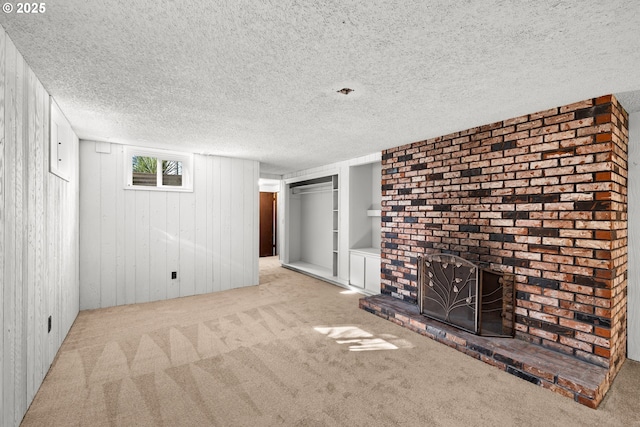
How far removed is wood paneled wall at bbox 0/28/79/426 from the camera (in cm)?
161

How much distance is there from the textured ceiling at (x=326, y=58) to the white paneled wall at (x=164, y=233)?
1.40 metres

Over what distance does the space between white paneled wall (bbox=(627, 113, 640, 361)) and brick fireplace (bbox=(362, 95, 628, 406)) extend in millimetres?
88

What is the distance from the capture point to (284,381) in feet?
7.45

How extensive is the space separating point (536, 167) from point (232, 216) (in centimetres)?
430

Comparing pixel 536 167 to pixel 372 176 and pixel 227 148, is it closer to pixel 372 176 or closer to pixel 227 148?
pixel 372 176

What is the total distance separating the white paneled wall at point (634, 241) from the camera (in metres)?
2.61

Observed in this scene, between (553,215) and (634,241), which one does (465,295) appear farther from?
(634,241)

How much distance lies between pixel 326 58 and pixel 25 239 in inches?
88.9

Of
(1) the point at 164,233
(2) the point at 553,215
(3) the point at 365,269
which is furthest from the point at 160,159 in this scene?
(2) the point at 553,215

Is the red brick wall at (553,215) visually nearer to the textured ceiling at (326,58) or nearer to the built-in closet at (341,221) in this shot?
the textured ceiling at (326,58)

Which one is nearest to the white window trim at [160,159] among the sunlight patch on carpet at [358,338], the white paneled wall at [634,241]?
the sunlight patch on carpet at [358,338]

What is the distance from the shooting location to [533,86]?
217 cm

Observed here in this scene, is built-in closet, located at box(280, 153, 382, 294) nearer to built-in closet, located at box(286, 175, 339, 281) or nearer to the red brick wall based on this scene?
built-in closet, located at box(286, 175, 339, 281)

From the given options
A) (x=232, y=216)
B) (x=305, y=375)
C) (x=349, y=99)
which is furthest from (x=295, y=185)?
(x=305, y=375)
